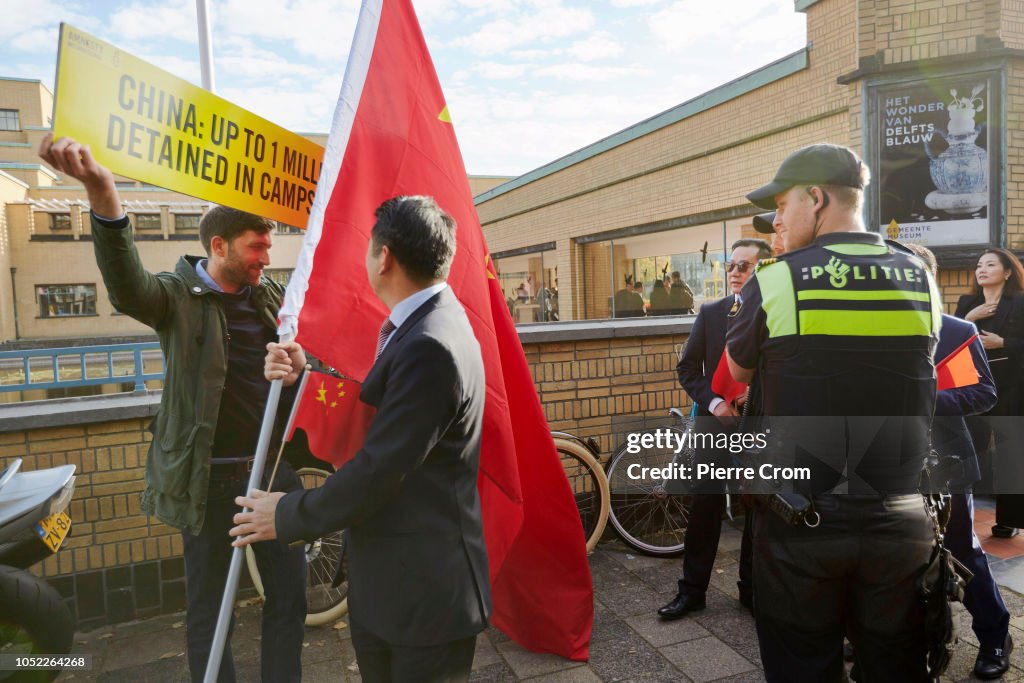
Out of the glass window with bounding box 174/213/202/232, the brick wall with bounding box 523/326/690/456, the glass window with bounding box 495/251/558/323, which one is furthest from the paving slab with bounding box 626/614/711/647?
the glass window with bounding box 174/213/202/232

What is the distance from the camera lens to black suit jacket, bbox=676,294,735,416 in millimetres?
4071

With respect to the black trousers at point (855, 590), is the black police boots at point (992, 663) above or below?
below

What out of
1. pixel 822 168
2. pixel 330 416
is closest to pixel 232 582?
pixel 330 416

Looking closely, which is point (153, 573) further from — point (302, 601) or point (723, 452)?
point (723, 452)

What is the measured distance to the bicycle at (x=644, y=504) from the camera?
5.04 meters

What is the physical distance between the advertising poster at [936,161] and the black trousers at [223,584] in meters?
7.91

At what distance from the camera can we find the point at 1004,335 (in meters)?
5.22

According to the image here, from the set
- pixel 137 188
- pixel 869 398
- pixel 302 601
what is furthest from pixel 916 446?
pixel 137 188

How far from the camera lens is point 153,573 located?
13.4 feet

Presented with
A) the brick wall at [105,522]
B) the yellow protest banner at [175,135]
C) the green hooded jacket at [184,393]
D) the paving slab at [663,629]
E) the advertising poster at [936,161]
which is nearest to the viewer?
the yellow protest banner at [175,135]

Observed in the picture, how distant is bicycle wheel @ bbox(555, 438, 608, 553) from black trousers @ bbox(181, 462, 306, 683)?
221 cm

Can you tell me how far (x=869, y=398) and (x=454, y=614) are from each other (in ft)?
4.46

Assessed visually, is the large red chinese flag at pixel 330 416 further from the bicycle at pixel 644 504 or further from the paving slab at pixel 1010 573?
the paving slab at pixel 1010 573

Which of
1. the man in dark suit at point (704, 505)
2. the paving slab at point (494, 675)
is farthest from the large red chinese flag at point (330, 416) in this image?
the man in dark suit at point (704, 505)
